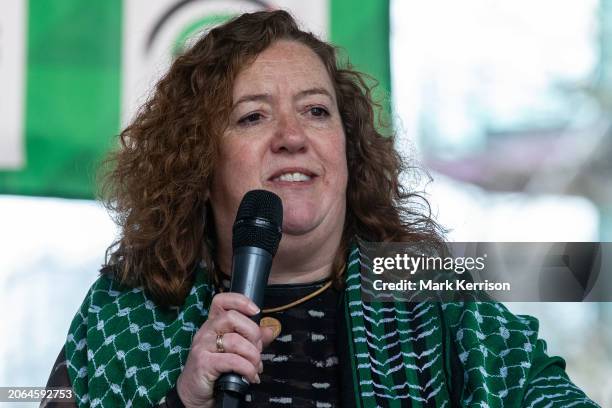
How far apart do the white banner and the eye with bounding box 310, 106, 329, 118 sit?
788mm

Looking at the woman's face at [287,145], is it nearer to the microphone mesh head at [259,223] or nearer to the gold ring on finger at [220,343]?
the microphone mesh head at [259,223]

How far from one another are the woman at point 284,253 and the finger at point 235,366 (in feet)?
0.86

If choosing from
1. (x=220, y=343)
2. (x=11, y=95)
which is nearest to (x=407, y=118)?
(x=11, y=95)

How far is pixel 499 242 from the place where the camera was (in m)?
2.08

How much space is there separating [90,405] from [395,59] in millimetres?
1070

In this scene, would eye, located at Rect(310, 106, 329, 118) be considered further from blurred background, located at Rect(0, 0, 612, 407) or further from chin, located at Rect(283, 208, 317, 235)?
blurred background, located at Rect(0, 0, 612, 407)

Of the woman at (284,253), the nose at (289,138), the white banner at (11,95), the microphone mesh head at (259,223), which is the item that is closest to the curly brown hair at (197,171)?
the woman at (284,253)

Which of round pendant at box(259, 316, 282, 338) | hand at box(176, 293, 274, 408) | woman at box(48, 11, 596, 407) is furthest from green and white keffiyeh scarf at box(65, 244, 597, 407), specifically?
hand at box(176, 293, 274, 408)

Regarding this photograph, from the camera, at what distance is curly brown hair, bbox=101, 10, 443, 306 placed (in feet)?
6.09

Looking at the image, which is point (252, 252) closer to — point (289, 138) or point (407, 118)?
point (289, 138)

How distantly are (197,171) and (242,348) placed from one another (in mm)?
730

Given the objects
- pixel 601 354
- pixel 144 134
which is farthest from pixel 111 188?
pixel 601 354

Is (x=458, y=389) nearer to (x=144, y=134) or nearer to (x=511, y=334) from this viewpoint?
(x=511, y=334)

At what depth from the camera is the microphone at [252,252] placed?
118 centimetres
